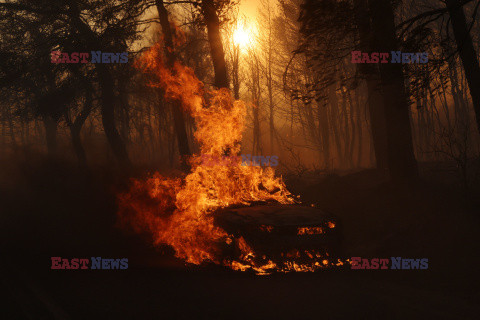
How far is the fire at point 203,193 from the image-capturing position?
8266 millimetres

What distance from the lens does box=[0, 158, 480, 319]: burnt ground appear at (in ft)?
19.5

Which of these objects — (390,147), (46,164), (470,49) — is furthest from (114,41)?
(470,49)

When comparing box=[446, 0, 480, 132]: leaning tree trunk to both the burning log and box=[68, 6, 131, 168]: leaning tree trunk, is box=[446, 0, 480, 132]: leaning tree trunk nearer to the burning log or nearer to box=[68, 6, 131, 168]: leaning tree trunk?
the burning log

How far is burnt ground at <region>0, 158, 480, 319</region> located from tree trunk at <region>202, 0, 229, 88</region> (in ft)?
15.3

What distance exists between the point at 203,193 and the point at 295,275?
3.29 meters

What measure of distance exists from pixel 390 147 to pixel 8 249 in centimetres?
1002

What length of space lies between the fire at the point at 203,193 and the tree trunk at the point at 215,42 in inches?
34.9

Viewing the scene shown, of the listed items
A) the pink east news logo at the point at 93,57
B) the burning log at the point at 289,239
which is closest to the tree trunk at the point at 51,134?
the pink east news logo at the point at 93,57

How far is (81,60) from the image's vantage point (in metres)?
20.2

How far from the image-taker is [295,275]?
7398 mm

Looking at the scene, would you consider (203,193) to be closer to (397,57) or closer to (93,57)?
(397,57)

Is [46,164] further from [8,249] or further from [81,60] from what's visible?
[8,249]

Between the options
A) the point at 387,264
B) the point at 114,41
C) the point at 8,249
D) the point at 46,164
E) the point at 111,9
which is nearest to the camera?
the point at 387,264

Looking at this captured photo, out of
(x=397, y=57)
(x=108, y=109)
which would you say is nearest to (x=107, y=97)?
(x=108, y=109)
